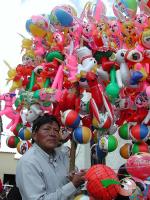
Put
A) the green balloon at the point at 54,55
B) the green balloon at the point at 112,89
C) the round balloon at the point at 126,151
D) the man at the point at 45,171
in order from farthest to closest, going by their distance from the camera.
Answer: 1. the green balloon at the point at 54,55
2. the round balloon at the point at 126,151
3. the green balloon at the point at 112,89
4. the man at the point at 45,171

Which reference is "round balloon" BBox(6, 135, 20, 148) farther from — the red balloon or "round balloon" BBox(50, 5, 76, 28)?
"round balloon" BBox(50, 5, 76, 28)

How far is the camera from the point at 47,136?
1917 mm

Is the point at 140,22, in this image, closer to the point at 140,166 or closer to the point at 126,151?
the point at 126,151

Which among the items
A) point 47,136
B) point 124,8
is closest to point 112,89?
point 47,136

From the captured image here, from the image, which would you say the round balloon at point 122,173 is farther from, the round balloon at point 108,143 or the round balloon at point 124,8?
the round balloon at point 124,8

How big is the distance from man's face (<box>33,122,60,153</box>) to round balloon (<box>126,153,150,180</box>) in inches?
18.2

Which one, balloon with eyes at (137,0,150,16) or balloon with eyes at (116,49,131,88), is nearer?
balloon with eyes at (116,49,131,88)

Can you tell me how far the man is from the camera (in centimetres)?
170

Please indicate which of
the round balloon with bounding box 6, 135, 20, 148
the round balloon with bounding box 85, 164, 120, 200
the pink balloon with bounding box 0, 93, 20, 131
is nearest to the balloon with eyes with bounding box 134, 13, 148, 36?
the round balloon with bounding box 85, 164, 120, 200

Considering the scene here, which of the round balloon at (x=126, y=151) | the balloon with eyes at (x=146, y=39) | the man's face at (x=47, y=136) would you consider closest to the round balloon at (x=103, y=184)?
the man's face at (x=47, y=136)

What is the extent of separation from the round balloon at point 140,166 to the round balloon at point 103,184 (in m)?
0.10

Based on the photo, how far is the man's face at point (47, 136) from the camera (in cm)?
190

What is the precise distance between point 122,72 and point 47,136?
61 cm

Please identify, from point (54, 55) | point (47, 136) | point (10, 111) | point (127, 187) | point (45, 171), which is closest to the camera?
point (127, 187)
